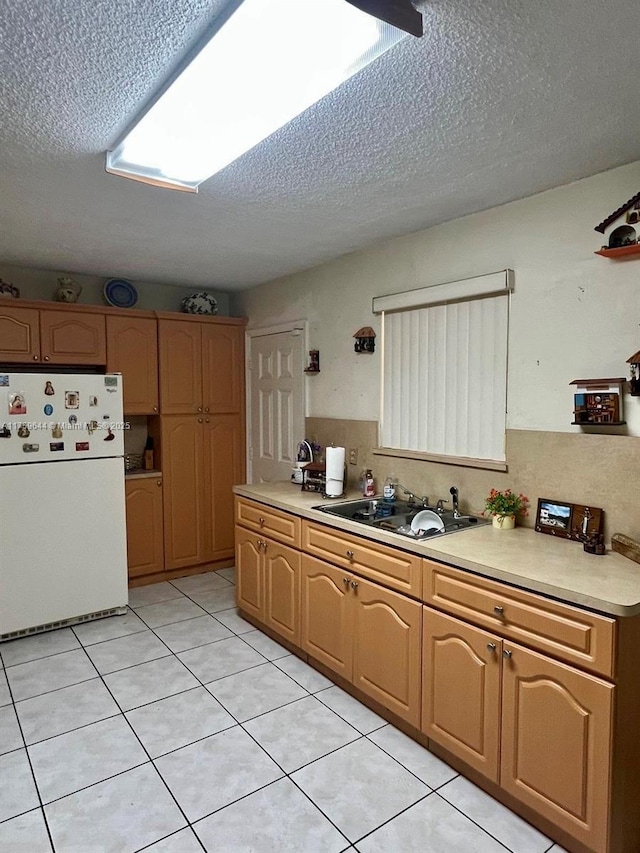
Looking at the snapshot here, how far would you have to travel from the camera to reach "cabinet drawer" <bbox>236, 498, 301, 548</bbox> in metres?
2.88

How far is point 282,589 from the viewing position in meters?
3.00

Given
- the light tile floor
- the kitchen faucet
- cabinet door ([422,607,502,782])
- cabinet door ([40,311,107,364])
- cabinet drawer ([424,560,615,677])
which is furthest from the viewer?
cabinet door ([40,311,107,364])

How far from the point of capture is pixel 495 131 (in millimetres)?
1763

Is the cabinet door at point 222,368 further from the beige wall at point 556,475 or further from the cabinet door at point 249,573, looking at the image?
the beige wall at point 556,475

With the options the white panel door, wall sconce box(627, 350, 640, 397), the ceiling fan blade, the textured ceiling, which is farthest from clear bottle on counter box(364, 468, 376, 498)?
the ceiling fan blade

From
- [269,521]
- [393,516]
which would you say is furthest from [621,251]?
[269,521]

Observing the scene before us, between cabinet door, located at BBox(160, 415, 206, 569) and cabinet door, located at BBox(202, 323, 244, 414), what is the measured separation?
26 cm

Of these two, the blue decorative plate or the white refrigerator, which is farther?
the blue decorative plate

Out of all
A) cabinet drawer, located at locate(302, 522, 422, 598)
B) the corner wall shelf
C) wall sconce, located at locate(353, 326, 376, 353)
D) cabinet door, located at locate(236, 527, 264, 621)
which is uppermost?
the corner wall shelf

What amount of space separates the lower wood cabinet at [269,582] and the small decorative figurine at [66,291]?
2.02 m

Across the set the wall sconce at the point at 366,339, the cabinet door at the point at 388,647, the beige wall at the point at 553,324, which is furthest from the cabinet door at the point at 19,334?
the cabinet door at the point at 388,647

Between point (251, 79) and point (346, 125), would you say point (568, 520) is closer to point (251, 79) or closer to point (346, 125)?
point (346, 125)

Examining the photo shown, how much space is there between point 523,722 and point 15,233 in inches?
131

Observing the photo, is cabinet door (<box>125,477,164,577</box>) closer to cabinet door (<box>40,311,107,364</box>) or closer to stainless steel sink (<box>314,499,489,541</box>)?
cabinet door (<box>40,311,107,364</box>)
